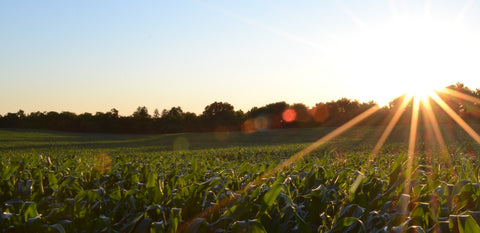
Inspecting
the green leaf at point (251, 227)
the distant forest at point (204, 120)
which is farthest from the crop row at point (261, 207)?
the distant forest at point (204, 120)

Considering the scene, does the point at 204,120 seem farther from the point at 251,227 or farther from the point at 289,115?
the point at 251,227

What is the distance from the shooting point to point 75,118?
85.9 meters

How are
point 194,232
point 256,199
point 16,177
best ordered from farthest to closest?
1. point 16,177
2. point 256,199
3. point 194,232

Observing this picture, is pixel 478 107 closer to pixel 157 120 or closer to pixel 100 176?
pixel 157 120

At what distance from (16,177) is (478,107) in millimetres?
93267

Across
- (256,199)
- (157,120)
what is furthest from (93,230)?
(157,120)

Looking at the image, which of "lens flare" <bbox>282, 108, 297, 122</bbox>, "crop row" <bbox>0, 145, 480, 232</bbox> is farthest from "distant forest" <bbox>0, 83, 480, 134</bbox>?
"crop row" <bbox>0, 145, 480, 232</bbox>

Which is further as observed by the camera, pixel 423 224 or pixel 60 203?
pixel 60 203

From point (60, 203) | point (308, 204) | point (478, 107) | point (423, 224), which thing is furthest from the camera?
point (478, 107)

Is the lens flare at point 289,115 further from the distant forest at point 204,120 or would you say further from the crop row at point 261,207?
the crop row at point 261,207

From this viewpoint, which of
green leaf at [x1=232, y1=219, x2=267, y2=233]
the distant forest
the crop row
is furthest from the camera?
the distant forest

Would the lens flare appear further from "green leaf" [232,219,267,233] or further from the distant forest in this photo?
"green leaf" [232,219,267,233]

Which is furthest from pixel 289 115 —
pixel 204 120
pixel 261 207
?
pixel 261 207

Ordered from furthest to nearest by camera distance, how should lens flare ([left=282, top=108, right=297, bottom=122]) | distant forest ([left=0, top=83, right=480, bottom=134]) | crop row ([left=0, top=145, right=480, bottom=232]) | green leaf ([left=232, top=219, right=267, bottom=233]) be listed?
lens flare ([left=282, top=108, right=297, bottom=122]) → distant forest ([left=0, top=83, right=480, bottom=134]) → crop row ([left=0, top=145, right=480, bottom=232]) → green leaf ([left=232, top=219, right=267, bottom=233])
